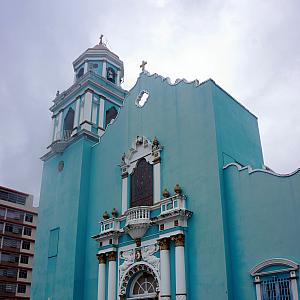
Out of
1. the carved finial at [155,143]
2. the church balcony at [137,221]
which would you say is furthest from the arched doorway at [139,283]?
the carved finial at [155,143]

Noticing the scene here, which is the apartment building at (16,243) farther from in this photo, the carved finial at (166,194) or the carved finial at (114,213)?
the carved finial at (166,194)

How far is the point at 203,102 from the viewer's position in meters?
14.7

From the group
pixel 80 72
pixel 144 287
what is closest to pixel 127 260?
pixel 144 287

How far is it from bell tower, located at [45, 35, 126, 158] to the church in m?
0.08

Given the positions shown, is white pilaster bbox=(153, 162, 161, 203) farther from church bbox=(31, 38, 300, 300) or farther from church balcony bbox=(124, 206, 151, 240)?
church balcony bbox=(124, 206, 151, 240)

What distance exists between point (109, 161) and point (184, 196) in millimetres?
5572

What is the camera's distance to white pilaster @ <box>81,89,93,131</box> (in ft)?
66.4

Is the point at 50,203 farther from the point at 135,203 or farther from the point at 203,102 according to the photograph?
the point at 203,102

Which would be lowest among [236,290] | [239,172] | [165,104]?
[236,290]

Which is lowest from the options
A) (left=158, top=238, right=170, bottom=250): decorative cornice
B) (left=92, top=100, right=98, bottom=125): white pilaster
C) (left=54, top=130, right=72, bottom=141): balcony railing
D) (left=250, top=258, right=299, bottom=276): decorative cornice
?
(left=250, top=258, right=299, bottom=276): decorative cornice

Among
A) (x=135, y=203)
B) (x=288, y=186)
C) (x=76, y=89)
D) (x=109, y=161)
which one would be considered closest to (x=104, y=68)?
(x=76, y=89)

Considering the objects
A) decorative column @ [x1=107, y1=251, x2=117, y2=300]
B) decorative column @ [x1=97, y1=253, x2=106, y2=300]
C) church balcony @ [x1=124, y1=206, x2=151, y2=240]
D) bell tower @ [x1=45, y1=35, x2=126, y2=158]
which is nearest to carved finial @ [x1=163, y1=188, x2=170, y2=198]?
church balcony @ [x1=124, y1=206, x2=151, y2=240]

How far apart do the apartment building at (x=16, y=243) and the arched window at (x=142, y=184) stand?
30.9 meters

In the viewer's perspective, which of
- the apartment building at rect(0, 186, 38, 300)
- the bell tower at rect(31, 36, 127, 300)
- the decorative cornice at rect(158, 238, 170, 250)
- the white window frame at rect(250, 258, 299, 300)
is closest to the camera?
the white window frame at rect(250, 258, 299, 300)
